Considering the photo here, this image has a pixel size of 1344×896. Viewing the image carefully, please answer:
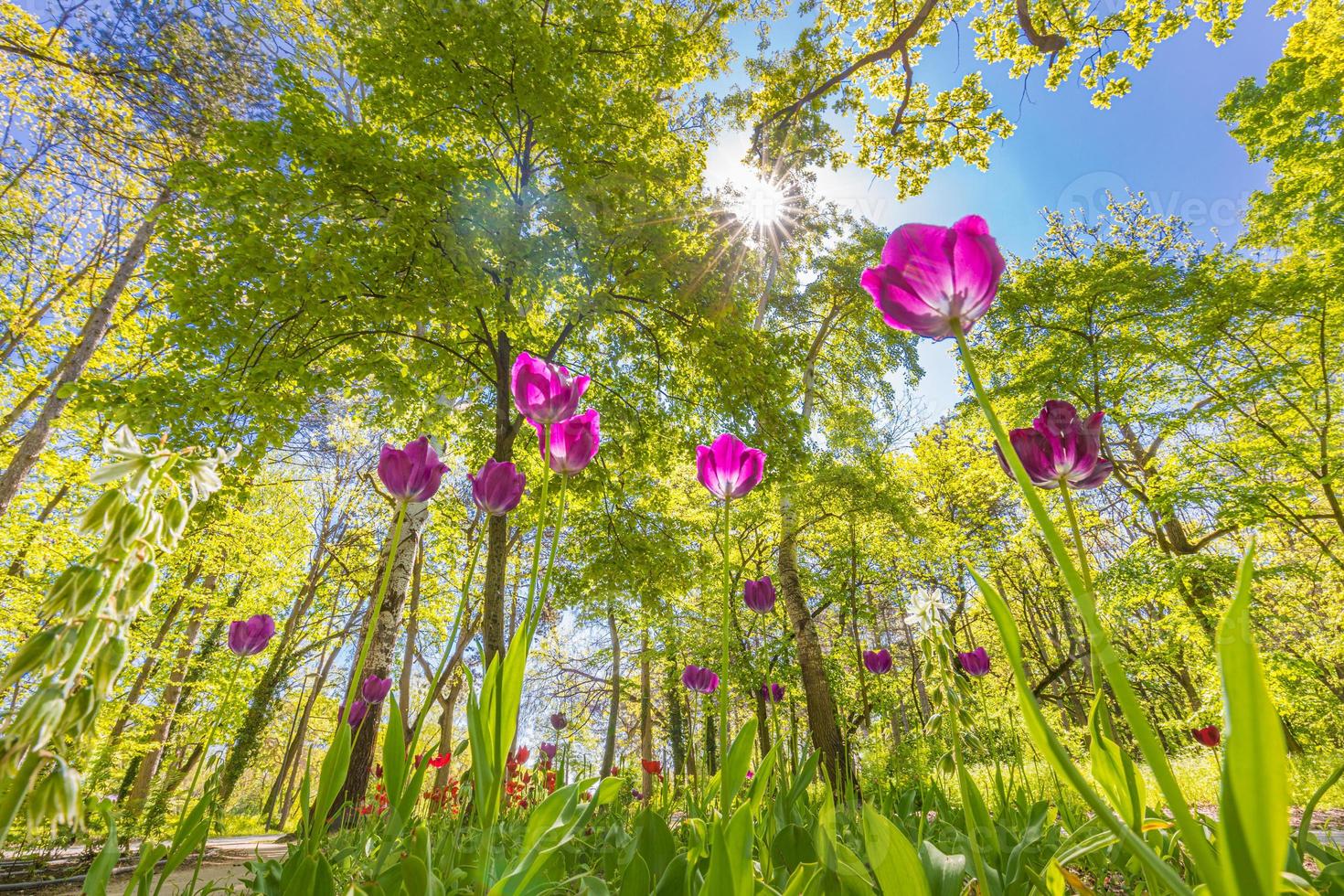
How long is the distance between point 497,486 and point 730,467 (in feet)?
2.19

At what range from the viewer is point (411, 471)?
1.44 metres

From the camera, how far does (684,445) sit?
7.08 meters

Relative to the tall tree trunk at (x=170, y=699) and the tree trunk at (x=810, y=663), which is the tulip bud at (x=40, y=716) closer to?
the tree trunk at (x=810, y=663)

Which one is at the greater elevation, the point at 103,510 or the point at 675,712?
the point at 675,712

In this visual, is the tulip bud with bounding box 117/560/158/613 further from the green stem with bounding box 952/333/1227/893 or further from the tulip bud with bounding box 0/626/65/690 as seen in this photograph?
the green stem with bounding box 952/333/1227/893

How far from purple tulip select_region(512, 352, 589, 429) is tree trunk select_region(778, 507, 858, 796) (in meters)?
5.95

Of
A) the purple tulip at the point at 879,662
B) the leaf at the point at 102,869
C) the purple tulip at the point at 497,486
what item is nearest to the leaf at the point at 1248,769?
the leaf at the point at 102,869

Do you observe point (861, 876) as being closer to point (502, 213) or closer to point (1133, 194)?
point (502, 213)

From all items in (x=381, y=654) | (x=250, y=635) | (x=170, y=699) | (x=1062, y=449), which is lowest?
(x=1062, y=449)

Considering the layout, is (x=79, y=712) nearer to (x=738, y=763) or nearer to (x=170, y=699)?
(x=738, y=763)

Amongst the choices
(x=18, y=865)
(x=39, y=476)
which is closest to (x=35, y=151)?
(x=39, y=476)

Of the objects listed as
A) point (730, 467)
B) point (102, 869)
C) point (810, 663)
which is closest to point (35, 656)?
point (102, 869)

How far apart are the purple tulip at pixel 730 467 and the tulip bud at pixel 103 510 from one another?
1191mm

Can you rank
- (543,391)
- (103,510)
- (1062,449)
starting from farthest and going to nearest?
(543,391) → (1062,449) → (103,510)
